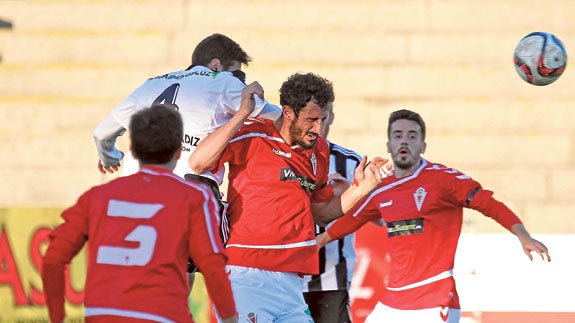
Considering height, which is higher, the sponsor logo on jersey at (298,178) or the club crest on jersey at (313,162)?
the club crest on jersey at (313,162)

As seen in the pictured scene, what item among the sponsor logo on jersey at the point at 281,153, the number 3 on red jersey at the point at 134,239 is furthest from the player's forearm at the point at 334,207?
the number 3 on red jersey at the point at 134,239

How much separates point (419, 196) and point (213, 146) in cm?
191

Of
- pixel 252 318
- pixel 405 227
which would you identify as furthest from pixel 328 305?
pixel 252 318

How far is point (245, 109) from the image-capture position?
587cm

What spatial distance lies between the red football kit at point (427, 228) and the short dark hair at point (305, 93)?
4.68 ft

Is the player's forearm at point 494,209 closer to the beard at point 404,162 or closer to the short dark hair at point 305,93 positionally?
the beard at point 404,162

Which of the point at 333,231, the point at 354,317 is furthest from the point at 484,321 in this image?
the point at 333,231

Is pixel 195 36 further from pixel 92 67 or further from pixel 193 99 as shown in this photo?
pixel 193 99

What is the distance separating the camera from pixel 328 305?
834 centimetres

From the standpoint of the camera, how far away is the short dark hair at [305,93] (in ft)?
20.4

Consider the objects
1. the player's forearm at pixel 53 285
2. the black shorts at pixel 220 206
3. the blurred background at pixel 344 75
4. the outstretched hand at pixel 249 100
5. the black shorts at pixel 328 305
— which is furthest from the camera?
the blurred background at pixel 344 75

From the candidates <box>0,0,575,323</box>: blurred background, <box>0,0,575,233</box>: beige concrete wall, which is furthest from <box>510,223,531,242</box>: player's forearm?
<box>0,0,575,233</box>: beige concrete wall

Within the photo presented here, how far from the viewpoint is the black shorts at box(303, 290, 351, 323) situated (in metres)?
8.31

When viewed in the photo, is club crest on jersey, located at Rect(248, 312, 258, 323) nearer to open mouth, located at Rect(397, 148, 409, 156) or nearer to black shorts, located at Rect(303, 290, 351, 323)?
open mouth, located at Rect(397, 148, 409, 156)
